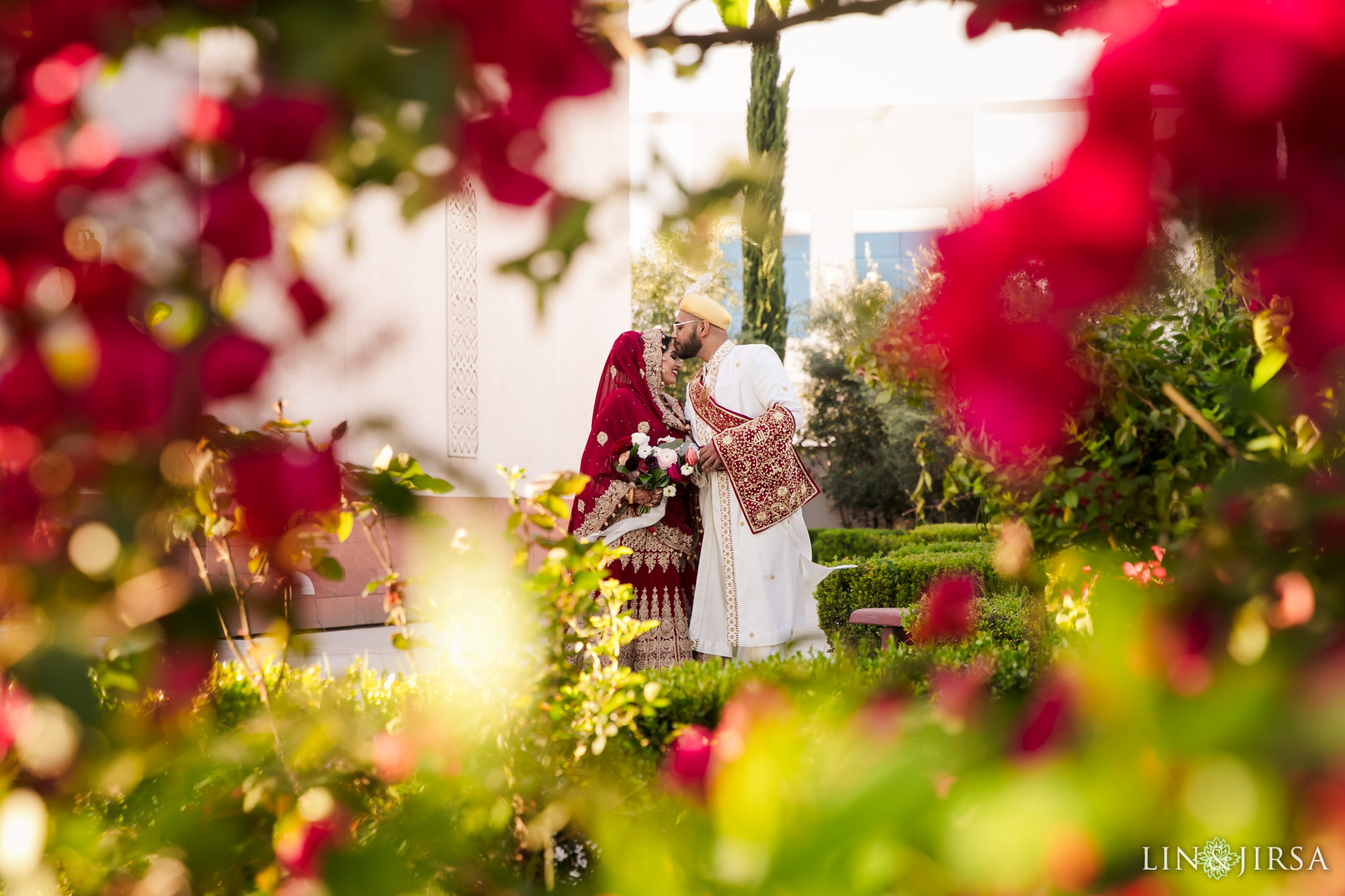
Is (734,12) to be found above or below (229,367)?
above

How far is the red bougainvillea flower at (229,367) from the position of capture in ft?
1.57

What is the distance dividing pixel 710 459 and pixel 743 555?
0.52 m

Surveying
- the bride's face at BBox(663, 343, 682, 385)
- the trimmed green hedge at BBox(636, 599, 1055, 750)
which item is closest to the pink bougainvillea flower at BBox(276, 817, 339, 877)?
the trimmed green hedge at BBox(636, 599, 1055, 750)

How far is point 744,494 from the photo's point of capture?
5227mm

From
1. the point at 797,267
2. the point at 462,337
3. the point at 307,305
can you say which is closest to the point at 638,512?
the point at 307,305

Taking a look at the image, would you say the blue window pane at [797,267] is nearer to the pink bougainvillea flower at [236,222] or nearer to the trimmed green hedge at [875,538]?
the trimmed green hedge at [875,538]

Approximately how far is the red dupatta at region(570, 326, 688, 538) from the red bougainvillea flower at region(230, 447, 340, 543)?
4.45 meters

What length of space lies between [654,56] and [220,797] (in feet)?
3.64

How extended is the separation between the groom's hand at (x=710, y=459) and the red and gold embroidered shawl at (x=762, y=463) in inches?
0.9

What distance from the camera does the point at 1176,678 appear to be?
321 mm

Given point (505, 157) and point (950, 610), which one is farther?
point (950, 610)

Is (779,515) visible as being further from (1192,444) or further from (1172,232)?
(1172,232)

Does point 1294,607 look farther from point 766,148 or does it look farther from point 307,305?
point 766,148

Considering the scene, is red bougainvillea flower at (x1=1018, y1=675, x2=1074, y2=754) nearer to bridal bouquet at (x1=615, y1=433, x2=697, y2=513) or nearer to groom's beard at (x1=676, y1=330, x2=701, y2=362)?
bridal bouquet at (x1=615, y1=433, x2=697, y2=513)
